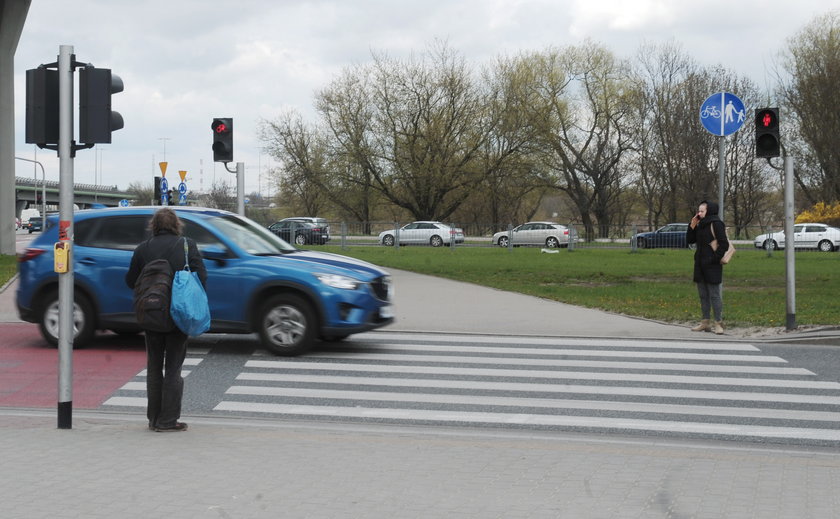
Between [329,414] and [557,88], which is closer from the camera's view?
[329,414]

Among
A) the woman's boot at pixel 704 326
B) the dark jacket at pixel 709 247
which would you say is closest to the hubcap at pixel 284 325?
the dark jacket at pixel 709 247

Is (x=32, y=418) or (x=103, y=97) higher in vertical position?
(x=103, y=97)

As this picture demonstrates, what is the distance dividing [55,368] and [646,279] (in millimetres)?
16865

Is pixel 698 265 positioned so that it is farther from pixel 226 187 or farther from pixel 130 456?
pixel 226 187

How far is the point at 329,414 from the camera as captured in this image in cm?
827

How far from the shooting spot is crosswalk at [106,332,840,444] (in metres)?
8.04

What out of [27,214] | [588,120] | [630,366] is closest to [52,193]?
[27,214]

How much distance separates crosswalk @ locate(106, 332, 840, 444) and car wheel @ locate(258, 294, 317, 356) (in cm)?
18

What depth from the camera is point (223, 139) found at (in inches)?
639

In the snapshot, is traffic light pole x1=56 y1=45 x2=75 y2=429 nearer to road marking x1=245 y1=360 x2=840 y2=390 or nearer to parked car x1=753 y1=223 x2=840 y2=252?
road marking x1=245 y1=360 x2=840 y2=390

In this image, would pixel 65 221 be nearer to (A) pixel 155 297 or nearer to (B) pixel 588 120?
(A) pixel 155 297

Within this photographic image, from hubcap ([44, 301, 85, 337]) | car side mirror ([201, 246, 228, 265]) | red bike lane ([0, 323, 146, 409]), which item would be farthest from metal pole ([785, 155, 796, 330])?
hubcap ([44, 301, 85, 337])

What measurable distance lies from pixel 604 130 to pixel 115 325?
54148mm

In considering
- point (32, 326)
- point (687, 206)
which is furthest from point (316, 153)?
point (32, 326)
